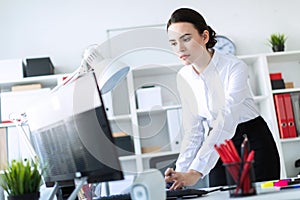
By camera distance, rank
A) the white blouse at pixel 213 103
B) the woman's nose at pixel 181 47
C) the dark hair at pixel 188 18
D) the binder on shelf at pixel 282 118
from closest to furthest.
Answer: the white blouse at pixel 213 103, the woman's nose at pixel 181 47, the dark hair at pixel 188 18, the binder on shelf at pixel 282 118

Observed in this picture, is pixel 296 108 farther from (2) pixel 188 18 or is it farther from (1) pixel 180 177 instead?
(1) pixel 180 177

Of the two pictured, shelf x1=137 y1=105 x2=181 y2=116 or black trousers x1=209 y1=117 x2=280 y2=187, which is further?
shelf x1=137 y1=105 x2=181 y2=116

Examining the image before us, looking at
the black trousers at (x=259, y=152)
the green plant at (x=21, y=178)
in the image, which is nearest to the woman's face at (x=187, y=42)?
the black trousers at (x=259, y=152)

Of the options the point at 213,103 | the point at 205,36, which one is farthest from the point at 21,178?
the point at 205,36

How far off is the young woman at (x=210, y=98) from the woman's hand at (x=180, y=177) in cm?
17

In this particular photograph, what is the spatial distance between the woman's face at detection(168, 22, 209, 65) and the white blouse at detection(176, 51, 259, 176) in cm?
8

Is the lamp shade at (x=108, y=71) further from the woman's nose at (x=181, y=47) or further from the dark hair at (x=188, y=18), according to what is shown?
the dark hair at (x=188, y=18)

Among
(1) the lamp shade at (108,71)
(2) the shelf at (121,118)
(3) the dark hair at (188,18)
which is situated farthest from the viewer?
(2) the shelf at (121,118)

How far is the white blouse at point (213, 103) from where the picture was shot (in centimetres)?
158

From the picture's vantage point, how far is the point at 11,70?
3.75m

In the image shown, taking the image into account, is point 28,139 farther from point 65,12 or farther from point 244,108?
point 65,12

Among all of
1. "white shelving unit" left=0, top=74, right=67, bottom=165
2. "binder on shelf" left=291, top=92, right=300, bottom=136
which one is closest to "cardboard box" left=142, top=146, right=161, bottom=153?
"white shelving unit" left=0, top=74, right=67, bottom=165

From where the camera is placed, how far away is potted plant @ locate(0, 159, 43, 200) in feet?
3.66

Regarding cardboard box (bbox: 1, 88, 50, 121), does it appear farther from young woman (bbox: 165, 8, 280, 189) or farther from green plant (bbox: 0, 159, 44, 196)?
green plant (bbox: 0, 159, 44, 196)
